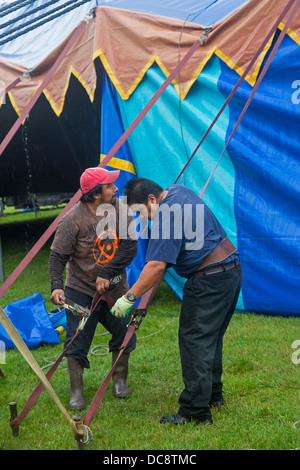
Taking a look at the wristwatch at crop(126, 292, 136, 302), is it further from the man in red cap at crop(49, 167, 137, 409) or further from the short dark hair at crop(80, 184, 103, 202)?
the short dark hair at crop(80, 184, 103, 202)

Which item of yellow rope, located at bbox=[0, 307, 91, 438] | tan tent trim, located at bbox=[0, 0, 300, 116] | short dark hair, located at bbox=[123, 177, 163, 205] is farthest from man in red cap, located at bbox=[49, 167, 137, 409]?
tan tent trim, located at bbox=[0, 0, 300, 116]

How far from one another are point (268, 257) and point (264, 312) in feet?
1.88

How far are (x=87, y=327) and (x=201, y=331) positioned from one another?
3.08 feet

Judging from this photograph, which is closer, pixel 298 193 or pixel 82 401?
pixel 82 401

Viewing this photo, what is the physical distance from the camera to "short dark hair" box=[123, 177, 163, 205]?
291 cm

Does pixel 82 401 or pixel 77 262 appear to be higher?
pixel 77 262

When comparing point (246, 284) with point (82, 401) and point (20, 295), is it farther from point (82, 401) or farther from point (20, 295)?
point (20, 295)

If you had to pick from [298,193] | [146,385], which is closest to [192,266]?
[146,385]

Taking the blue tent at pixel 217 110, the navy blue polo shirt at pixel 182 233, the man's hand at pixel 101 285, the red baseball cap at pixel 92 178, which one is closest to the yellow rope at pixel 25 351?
the navy blue polo shirt at pixel 182 233

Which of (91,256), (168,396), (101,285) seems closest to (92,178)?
(91,256)

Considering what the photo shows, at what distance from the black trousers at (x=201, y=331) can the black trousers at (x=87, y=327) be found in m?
0.76

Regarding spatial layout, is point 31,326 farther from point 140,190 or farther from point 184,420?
point 140,190

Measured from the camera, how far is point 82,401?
11.3 ft
